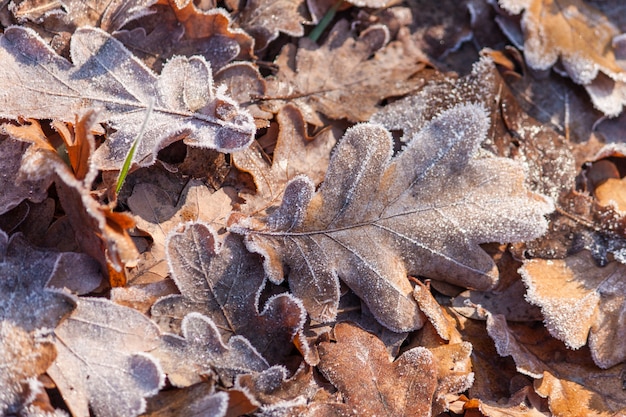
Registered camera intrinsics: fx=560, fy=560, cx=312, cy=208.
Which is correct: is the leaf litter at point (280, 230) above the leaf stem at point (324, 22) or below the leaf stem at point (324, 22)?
below

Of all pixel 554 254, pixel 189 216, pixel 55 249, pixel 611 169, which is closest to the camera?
pixel 55 249

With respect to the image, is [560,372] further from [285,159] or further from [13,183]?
[13,183]

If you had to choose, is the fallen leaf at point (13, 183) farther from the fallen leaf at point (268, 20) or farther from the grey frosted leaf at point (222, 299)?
the fallen leaf at point (268, 20)

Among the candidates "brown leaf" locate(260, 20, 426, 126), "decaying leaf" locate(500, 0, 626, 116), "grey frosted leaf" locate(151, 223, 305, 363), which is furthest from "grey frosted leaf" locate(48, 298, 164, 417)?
"decaying leaf" locate(500, 0, 626, 116)

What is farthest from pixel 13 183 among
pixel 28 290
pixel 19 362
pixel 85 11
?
pixel 85 11

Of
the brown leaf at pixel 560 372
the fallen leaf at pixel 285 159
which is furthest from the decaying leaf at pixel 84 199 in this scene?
the brown leaf at pixel 560 372

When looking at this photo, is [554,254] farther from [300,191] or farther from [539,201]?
[300,191]

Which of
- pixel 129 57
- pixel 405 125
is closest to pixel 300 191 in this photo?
pixel 405 125
